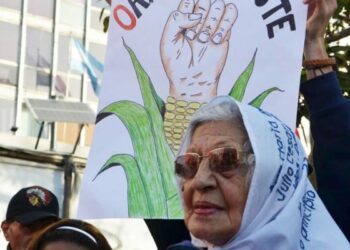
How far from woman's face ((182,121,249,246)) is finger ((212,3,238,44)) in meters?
0.90

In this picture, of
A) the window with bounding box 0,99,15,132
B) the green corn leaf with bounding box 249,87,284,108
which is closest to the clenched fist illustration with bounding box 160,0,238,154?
the green corn leaf with bounding box 249,87,284,108

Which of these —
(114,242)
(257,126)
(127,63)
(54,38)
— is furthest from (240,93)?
(54,38)

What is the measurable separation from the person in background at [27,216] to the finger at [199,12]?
157cm

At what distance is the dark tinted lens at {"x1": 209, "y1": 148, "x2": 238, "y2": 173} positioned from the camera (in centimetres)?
245

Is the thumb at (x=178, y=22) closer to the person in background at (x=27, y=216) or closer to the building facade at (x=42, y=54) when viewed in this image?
the person in background at (x=27, y=216)

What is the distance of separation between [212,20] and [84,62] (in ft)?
45.2

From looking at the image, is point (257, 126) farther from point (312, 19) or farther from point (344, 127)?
point (312, 19)

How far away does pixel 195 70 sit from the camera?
337 centimetres

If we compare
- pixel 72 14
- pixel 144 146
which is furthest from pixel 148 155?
pixel 72 14

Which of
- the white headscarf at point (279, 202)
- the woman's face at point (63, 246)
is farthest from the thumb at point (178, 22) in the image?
the white headscarf at point (279, 202)

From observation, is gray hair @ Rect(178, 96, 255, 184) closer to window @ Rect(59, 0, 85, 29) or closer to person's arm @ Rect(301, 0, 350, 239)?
person's arm @ Rect(301, 0, 350, 239)

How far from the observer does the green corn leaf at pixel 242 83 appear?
3270mm

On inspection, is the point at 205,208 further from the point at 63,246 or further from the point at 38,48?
the point at 38,48

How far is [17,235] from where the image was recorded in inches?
185
